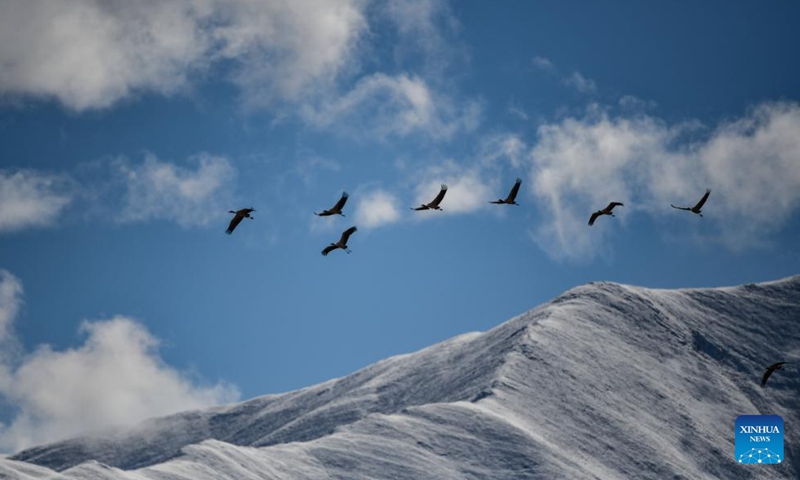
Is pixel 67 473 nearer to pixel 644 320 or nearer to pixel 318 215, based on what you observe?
pixel 318 215

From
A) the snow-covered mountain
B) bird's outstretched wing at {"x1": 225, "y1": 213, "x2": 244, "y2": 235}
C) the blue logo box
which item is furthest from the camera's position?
the blue logo box

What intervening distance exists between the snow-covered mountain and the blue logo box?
1.76 metres

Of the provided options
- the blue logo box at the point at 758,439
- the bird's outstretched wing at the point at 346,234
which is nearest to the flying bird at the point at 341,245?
the bird's outstretched wing at the point at 346,234

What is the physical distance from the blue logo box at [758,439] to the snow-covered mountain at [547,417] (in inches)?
69.5

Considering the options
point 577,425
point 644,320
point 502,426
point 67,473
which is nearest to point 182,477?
point 67,473

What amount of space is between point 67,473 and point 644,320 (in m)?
103

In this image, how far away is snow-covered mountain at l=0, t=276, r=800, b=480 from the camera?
141375 millimetres

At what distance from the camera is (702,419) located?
173625mm

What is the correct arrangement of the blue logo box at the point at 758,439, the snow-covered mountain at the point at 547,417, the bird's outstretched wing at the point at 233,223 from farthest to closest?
the blue logo box at the point at 758,439, the snow-covered mountain at the point at 547,417, the bird's outstretched wing at the point at 233,223

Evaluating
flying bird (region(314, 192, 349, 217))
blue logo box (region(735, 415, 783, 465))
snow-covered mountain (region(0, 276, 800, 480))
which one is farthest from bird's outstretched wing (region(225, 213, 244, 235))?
blue logo box (region(735, 415, 783, 465))

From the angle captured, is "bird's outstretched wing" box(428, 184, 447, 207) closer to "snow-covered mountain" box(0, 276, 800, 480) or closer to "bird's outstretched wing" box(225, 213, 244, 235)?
"bird's outstretched wing" box(225, 213, 244, 235)

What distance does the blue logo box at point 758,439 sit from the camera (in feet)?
525

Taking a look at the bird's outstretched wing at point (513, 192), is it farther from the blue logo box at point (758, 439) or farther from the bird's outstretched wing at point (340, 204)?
the blue logo box at point (758, 439)

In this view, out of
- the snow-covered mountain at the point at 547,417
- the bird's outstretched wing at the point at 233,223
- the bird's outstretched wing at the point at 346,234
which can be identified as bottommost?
the bird's outstretched wing at the point at 233,223
